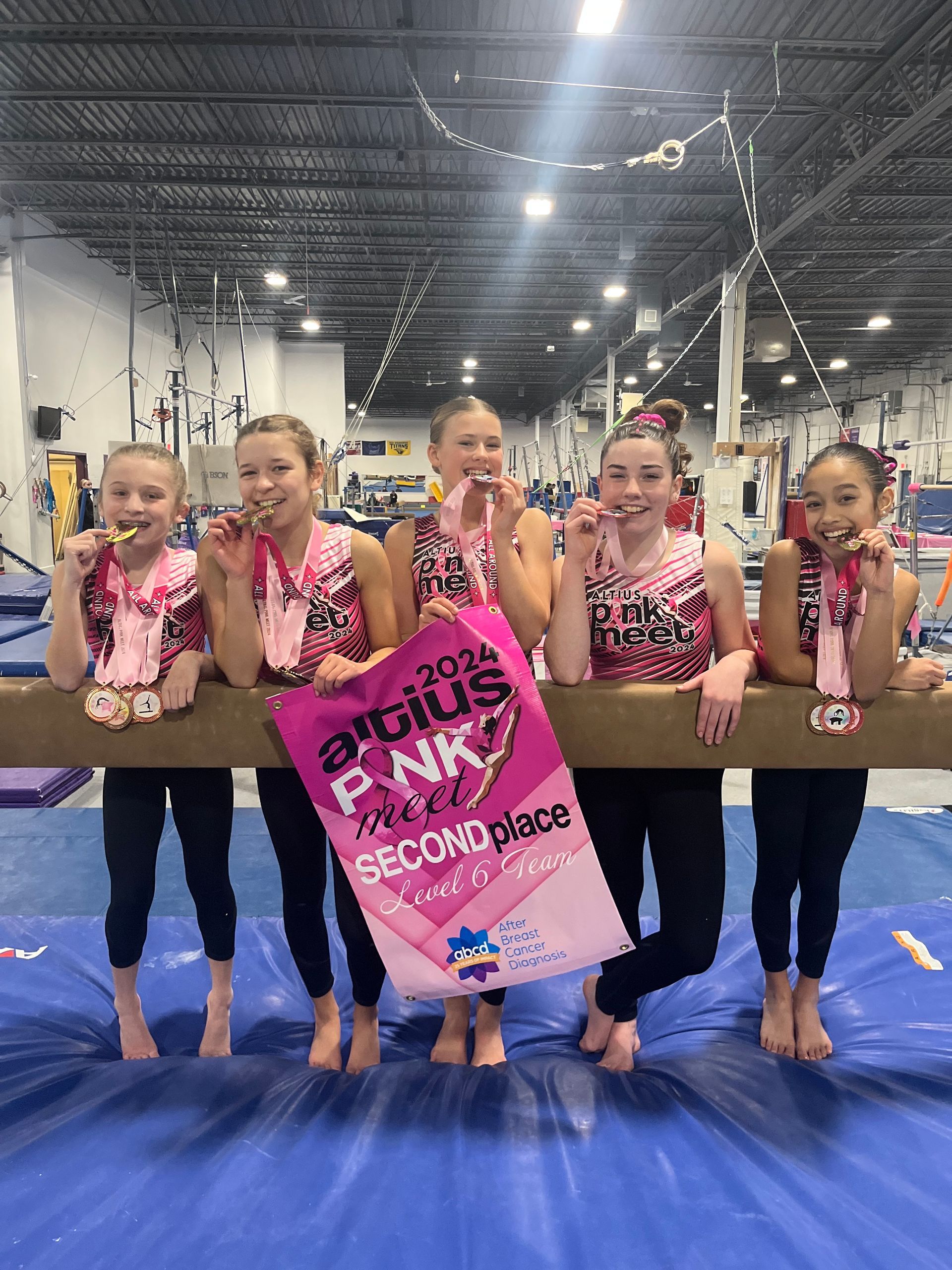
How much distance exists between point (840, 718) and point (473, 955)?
0.87m

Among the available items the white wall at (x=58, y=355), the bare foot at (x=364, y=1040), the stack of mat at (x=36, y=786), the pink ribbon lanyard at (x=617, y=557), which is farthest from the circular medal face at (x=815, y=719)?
the white wall at (x=58, y=355)

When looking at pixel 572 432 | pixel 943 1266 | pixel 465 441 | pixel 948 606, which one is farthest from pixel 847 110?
pixel 572 432

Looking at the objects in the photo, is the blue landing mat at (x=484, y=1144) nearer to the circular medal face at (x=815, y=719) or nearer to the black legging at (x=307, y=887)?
the black legging at (x=307, y=887)

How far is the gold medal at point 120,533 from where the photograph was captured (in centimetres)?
149

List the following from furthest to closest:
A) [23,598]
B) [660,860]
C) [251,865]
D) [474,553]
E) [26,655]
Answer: [23,598] → [26,655] → [251,865] → [474,553] → [660,860]

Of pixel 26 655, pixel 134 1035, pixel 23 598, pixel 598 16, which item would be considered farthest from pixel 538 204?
pixel 134 1035

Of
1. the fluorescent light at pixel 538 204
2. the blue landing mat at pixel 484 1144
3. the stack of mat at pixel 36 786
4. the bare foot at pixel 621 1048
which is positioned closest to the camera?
the blue landing mat at pixel 484 1144

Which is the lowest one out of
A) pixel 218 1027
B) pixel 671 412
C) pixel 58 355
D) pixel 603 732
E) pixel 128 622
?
pixel 218 1027

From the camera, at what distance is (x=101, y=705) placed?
1500 millimetres

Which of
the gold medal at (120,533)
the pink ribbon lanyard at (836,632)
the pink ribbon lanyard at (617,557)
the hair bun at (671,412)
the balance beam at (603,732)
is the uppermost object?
the hair bun at (671,412)

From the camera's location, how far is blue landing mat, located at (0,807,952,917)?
2615 mm

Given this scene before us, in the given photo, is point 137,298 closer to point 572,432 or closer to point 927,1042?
point 572,432

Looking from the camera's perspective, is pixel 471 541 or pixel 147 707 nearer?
pixel 147 707

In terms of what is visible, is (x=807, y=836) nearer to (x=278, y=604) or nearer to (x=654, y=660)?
(x=654, y=660)
